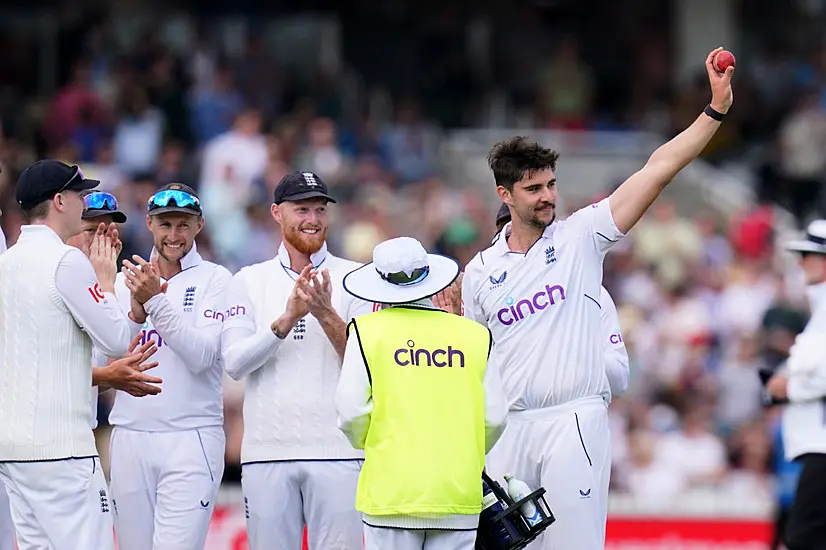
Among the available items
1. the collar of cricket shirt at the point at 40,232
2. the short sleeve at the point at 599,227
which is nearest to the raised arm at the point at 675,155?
the short sleeve at the point at 599,227

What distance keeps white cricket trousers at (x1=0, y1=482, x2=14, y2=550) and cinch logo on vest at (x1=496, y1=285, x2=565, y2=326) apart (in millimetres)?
2821

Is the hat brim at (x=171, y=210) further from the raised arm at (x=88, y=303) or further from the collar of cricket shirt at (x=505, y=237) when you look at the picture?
the collar of cricket shirt at (x=505, y=237)

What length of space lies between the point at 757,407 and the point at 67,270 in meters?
9.96

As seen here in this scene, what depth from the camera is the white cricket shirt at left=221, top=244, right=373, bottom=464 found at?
8.49 m

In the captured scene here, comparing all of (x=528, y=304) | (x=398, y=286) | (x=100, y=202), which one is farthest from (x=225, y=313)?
(x=528, y=304)

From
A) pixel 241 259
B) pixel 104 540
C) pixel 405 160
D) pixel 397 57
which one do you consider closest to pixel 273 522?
pixel 104 540

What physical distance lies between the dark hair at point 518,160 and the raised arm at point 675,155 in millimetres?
452

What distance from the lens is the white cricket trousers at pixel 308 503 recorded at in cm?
846

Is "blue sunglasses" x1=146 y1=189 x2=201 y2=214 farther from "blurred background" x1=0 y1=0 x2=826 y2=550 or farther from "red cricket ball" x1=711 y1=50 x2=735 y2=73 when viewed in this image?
"blurred background" x1=0 y1=0 x2=826 y2=550

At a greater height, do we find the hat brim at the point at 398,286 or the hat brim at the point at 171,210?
the hat brim at the point at 171,210

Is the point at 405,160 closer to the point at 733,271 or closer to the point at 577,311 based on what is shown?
the point at 733,271

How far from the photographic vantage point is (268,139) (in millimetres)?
17953

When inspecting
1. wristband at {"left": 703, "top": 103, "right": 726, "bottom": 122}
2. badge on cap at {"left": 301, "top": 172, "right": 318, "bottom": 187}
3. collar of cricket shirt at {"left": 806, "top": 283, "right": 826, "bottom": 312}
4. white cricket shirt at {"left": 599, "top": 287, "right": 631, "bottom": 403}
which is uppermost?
wristband at {"left": 703, "top": 103, "right": 726, "bottom": 122}

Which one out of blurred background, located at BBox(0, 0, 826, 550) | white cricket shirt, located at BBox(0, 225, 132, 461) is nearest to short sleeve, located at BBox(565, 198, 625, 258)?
white cricket shirt, located at BBox(0, 225, 132, 461)
